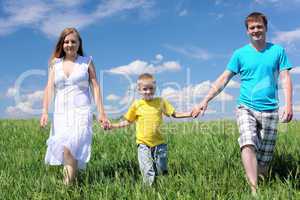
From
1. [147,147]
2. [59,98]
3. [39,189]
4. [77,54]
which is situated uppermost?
[77,54]

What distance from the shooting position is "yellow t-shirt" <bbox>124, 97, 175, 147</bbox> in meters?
5.74

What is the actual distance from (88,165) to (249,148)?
249 cm

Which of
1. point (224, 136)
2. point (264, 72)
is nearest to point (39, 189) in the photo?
point (264, 72)

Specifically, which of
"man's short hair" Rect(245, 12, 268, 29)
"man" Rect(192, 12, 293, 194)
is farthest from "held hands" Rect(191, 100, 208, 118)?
"man's short hair" Rect(245, 12, 268, 29)

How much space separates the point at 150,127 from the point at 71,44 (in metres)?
1.50

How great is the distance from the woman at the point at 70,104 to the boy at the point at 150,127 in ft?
1.37

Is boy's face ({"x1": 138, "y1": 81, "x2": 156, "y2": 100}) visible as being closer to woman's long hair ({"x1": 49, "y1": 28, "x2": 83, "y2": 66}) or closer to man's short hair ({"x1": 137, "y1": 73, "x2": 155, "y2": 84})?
man's short hair ({"x1": 137, "y1": 73, "x2": 155, "y2": 84})

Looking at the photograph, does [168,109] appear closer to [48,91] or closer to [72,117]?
[72,117]

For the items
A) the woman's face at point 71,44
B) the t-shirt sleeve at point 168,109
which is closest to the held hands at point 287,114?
the t-shirt sleeve at point 168,109

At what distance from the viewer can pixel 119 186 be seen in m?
4.97

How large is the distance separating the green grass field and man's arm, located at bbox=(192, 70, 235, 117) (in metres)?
0.75

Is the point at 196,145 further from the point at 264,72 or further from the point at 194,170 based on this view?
the point at 264,72

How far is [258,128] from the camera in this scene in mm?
5516

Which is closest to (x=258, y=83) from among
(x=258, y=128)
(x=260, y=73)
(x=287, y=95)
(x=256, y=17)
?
(x=260, y=73)
